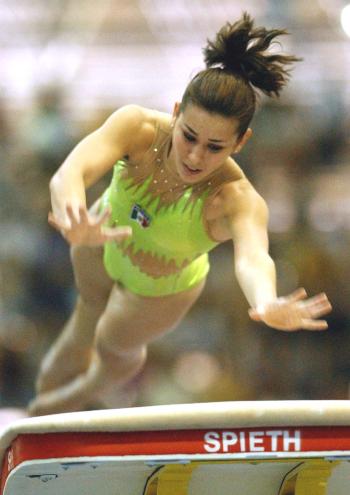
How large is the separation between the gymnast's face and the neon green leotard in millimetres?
134

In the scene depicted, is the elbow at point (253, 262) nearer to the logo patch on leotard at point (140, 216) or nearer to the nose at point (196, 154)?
the nose at point (196, 154)

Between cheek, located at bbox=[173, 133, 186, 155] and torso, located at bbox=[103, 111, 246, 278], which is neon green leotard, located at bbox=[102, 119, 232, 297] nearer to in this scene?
torso, located at bbox=[103, 111, 246, 278]

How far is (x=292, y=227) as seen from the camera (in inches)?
161

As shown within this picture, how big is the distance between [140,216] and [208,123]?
39cm

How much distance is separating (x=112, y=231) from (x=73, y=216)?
91mm

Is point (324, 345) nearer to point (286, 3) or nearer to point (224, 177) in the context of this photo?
point (286, 3)

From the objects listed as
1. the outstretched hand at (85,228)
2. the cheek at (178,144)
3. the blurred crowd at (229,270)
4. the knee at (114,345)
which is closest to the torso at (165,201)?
the cheek at (178,144)

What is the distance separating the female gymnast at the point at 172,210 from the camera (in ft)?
5.74

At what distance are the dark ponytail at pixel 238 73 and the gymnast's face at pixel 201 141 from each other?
2cm

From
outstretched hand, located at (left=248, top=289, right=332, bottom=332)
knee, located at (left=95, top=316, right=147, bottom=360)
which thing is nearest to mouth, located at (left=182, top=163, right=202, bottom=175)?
outstretched hand, located at (left=248, top=289, right=332, bottom=332)

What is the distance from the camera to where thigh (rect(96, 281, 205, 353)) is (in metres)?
2.40

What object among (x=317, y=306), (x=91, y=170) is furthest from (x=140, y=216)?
(x=317, y=306)

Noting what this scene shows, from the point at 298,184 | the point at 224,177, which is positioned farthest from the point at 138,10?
the point at 224,177

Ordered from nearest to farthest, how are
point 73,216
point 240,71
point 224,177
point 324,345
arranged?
point 73,216
point 240,71
point 224,177
point 324,345
